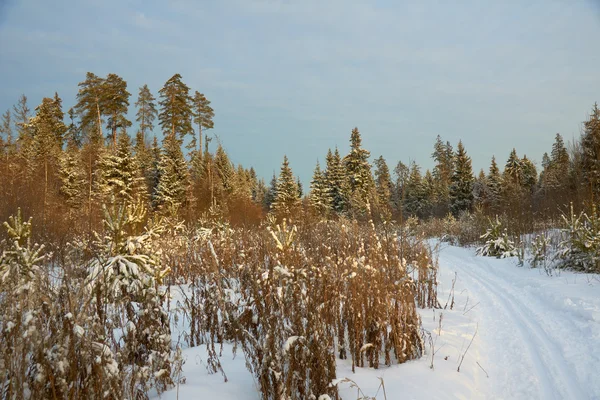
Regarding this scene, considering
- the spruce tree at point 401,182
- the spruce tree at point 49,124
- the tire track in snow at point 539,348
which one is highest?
the spruce tree at point 49,124

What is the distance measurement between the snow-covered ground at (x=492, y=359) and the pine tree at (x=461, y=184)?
32267mm

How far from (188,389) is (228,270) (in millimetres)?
2430

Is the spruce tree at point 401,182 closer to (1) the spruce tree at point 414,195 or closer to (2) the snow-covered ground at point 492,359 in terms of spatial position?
(2) the snow-covered ground at point 492,359

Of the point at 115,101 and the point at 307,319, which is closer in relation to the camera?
the point at 307,319

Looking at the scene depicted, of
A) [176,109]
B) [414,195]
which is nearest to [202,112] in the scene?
[176,109]

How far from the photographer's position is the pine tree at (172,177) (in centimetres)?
2789

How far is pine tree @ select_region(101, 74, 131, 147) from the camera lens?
32.9 m

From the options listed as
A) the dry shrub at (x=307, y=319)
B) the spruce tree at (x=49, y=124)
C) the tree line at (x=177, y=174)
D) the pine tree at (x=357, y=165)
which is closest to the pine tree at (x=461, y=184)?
the tree line at (x=177, y=174)

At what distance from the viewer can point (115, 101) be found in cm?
3362

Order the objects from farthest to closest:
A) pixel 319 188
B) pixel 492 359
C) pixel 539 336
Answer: pixel 319 188, pixel 539 336, pixel 492 359

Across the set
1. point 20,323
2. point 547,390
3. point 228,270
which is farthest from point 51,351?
point 547,390

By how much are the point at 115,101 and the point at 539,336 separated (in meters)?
38.6

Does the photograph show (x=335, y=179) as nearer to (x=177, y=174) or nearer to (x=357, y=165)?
(x=357, y=165)

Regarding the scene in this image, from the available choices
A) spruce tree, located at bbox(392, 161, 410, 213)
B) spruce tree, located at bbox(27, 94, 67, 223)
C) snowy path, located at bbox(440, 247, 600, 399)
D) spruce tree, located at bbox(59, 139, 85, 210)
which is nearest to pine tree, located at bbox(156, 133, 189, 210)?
spruce tree, located at bbox(59, 139, 85, 210)
